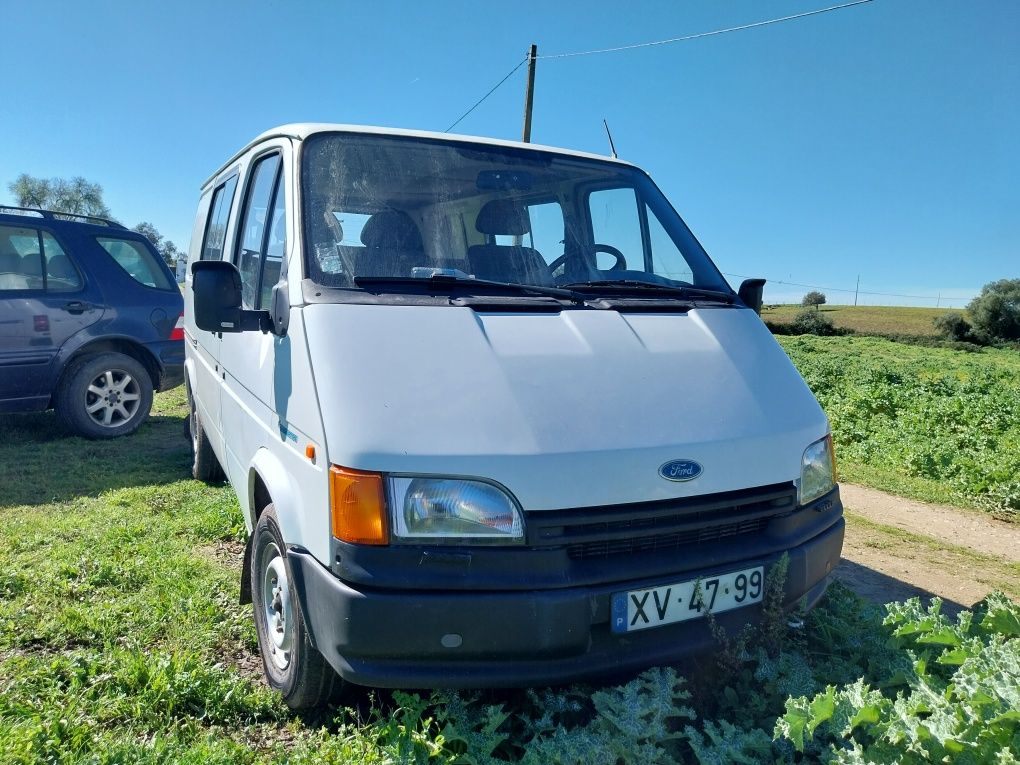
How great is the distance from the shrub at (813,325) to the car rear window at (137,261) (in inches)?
1756

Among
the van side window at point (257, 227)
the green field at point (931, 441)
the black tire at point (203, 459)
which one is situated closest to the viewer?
the van side window at point (257, 227)

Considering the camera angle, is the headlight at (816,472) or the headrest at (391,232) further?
the headrest at (391,232)

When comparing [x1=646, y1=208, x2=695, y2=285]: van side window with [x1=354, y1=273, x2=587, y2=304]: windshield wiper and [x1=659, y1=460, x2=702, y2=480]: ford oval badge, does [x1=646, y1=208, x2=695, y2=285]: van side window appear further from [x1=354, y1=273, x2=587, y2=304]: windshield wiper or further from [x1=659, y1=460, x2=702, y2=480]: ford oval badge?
[x1=659, y1=460, x2=702, y2=480]: ford oval badge


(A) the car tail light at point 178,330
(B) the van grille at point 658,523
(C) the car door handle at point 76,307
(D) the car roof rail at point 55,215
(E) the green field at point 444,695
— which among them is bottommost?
(E) the green field at point 444,695

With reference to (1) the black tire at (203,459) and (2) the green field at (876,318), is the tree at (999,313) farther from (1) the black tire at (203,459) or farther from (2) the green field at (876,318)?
(1) the black tire at (203,459)

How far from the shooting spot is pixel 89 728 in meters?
2.55

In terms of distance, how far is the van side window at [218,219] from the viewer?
441cm

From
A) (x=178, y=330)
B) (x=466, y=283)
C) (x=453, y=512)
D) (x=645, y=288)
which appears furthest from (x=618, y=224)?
(x=178, y=330)

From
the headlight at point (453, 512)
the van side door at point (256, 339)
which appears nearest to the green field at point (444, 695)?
the headlight at point (453, 512)

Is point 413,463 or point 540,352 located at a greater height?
point 540,352

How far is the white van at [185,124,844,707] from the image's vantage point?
218 centimetres

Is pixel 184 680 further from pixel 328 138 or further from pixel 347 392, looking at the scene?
pixel 328 138

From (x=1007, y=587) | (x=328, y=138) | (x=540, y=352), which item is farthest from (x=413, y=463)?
(x=1007, y=587)

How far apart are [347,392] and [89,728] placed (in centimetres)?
149
